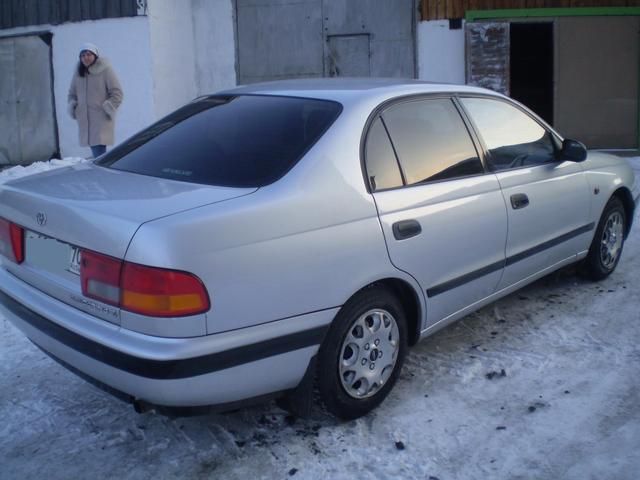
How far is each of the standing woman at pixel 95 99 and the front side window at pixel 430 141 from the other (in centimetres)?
538

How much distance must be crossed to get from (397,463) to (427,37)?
10349 mm

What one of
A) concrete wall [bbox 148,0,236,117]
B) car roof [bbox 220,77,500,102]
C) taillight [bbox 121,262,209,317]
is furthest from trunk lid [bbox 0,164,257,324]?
concrete wall [bbox 148,0,236,117]

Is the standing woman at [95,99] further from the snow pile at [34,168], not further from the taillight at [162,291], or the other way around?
the taillight at [162,291]

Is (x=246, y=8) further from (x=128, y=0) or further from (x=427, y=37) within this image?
(x=427, y=37)

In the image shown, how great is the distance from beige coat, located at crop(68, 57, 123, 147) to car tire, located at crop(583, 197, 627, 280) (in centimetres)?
557

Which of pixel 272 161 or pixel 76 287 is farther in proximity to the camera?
pixel 272 161

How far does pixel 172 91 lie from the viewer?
12805mm

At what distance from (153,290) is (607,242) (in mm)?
3893

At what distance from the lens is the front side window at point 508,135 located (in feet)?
13.9

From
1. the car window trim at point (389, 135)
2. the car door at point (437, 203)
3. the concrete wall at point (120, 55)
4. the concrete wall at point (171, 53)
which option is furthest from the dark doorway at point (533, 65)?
the car door at point (437, 203)

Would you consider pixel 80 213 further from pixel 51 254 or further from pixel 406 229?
pixel 406 229

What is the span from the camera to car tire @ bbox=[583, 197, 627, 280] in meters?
5.28

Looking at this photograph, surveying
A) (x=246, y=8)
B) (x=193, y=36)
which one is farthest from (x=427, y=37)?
(x=193, y=36)

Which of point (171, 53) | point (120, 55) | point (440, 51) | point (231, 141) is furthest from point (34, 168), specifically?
point (231, 141)
